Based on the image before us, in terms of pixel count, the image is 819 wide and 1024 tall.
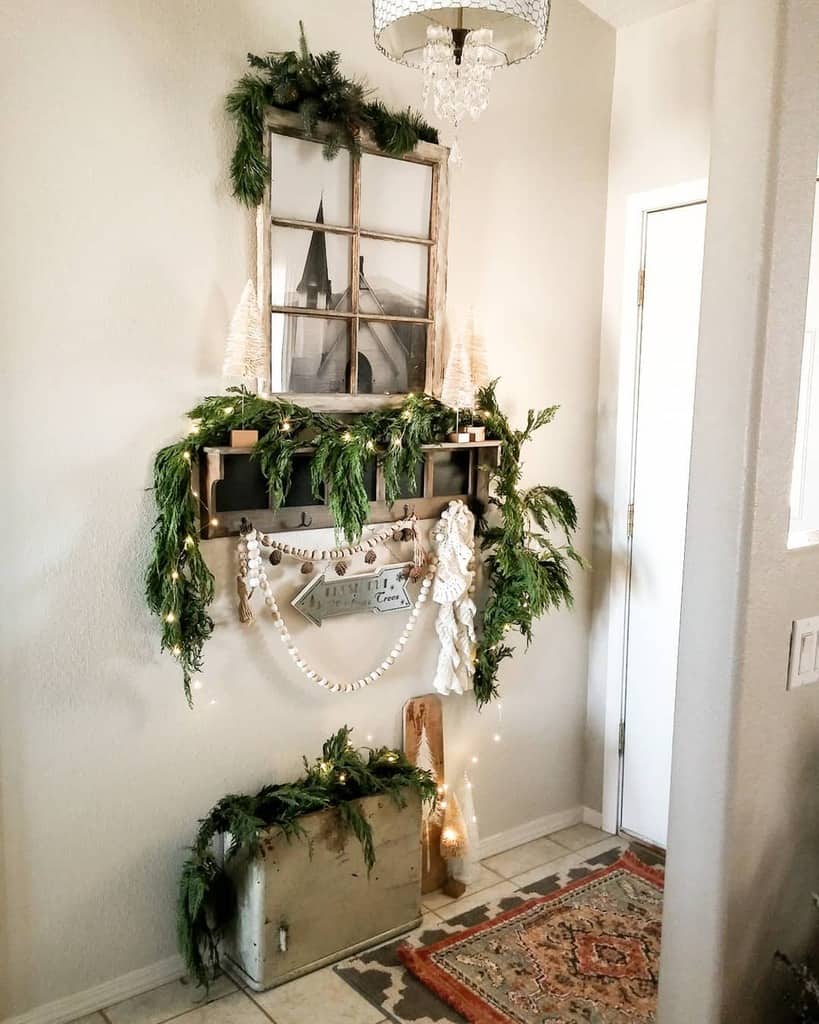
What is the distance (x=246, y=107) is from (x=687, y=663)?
1758 mm

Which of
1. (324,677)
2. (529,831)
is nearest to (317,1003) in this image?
(324,677)

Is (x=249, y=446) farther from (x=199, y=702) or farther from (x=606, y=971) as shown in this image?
(x=606, y=971)

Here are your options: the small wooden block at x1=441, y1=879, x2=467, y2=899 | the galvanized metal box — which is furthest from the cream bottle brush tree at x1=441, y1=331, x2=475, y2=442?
the small wooden block at x1=441, y1=879, x2=467, y2=899

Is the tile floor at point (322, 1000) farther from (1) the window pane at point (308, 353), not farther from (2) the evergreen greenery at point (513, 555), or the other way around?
(1) the window pane at point (308, 353)

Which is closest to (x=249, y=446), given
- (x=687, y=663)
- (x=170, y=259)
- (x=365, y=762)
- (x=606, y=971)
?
(x=170, y=259)

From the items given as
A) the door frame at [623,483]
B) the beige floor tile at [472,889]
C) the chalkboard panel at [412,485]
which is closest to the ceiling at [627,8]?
the door frame at [623,483]

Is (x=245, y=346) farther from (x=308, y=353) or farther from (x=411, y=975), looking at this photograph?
(x=411, y=975)

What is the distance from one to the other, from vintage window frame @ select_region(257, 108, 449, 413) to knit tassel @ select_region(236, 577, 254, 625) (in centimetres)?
51

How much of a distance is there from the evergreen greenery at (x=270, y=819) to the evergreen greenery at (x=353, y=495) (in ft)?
1.19

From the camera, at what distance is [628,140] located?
10.7 feet

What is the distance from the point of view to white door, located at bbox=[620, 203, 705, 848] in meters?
3.15

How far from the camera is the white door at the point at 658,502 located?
315cm

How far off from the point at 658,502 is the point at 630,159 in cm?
118

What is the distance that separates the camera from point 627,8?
123 inches
